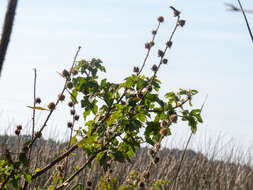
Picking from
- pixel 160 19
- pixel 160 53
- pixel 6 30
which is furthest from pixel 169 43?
pixel 6 30

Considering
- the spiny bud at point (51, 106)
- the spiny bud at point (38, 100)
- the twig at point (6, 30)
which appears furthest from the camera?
the spiny bud at point (38, 100)

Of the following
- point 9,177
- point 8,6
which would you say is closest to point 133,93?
point 9,177

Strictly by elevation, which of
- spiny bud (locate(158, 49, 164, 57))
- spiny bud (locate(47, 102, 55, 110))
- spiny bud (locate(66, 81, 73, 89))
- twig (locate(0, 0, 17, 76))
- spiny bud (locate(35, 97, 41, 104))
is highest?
spiny bud (locate(158, 49, 164, 57))

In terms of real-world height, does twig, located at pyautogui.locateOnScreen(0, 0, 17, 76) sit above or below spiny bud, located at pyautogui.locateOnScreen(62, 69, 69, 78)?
below

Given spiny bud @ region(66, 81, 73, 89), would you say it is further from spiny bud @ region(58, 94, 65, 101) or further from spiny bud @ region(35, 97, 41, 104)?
spiny bud @ region(35, 97, 41, 104)

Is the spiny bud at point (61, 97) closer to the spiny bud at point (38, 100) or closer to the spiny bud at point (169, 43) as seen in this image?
the spiny bud at point (38, 100)

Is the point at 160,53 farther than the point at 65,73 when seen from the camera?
Yes

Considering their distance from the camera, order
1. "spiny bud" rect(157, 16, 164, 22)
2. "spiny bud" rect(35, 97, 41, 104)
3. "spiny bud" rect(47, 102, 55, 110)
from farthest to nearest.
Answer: "spiny bud" rect(157, 16, 164, 22) → "spiny bud" rect(35, 97, 41, 104) → "spiny bud" rect(47, 102, 55, 110)

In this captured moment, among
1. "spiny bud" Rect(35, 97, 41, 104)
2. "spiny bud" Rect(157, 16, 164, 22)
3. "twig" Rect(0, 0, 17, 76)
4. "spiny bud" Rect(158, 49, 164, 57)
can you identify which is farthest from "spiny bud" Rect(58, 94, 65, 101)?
"twig" Rect(0, 0, 17, 76)

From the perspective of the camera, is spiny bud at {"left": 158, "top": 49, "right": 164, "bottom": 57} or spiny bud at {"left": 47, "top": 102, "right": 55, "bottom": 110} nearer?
spiny bud at {"left": 47, "top": 102, "right": 55, "bottom": 110}

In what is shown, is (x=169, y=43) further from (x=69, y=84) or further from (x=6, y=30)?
(x=6, y=30)

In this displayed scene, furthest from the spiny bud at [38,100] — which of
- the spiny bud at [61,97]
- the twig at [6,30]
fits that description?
the twig at [6,30]

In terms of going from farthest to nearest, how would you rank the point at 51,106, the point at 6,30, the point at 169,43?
1. the point at 169,43
2. the point at 51,106
3. the point at 6,30

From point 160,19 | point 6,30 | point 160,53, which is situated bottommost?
point 6,30
